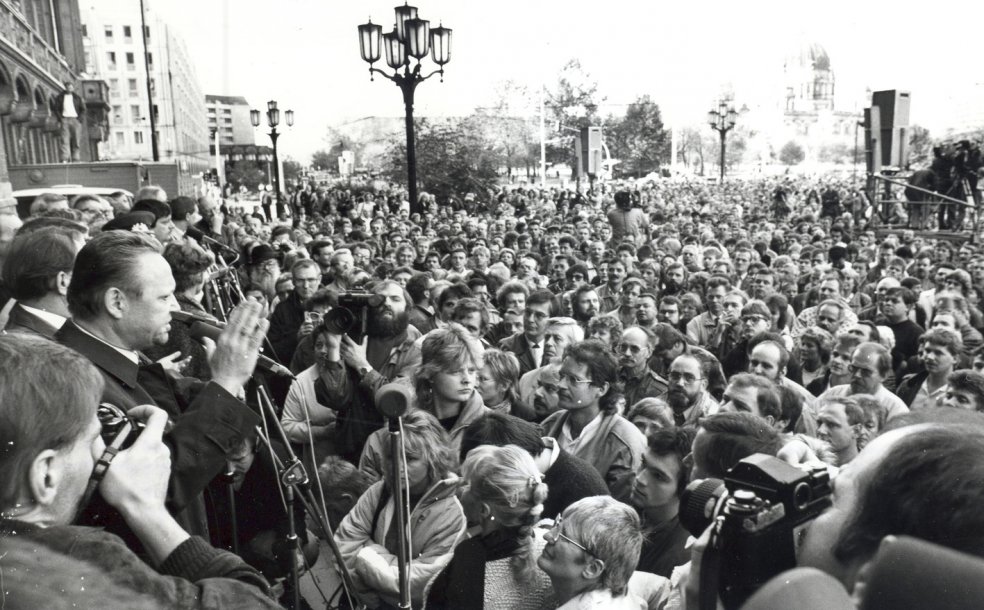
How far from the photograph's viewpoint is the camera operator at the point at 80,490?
1.05m

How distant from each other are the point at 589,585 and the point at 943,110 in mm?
42355

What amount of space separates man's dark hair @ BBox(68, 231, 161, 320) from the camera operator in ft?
2.49

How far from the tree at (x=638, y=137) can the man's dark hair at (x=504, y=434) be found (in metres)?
52.3

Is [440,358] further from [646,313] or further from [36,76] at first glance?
[36,76]

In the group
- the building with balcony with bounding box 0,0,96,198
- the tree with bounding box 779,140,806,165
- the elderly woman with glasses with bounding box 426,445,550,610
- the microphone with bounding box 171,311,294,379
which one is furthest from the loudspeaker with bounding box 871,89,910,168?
the tree with bounding box 779,140,806,165

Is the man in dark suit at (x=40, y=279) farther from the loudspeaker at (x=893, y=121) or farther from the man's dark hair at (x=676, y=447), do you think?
the loudspeaker at (x=893, y=121)

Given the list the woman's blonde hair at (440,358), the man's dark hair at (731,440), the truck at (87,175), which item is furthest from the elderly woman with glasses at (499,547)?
the truck at (87,175)

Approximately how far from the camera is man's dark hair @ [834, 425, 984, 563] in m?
0.93

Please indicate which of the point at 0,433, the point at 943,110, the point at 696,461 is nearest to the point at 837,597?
the point at 0,433

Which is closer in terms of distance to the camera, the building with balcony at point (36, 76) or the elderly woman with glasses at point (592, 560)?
the elderly woman with glasses at point (592, 560)

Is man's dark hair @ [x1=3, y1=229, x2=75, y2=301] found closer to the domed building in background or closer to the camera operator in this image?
the camera operator

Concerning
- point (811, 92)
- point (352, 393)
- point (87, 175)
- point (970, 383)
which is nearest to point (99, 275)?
point (352, 393)

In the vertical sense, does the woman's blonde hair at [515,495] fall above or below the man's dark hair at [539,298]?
below

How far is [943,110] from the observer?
38.2 metres
